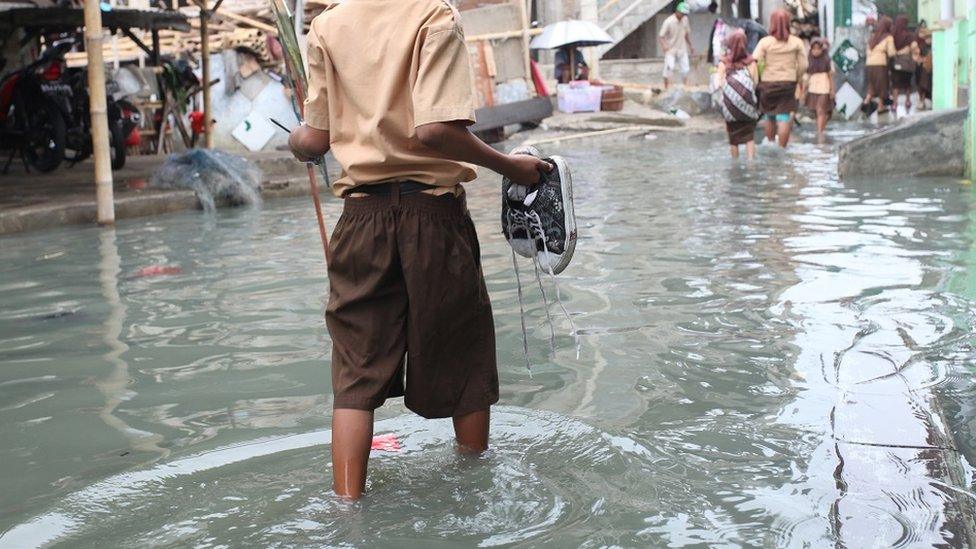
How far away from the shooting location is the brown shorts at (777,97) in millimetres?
14625

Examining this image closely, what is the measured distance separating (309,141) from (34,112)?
401 inches

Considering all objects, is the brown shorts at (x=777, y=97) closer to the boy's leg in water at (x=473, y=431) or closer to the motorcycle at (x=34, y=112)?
the motorcycle at (x=34, y=112)

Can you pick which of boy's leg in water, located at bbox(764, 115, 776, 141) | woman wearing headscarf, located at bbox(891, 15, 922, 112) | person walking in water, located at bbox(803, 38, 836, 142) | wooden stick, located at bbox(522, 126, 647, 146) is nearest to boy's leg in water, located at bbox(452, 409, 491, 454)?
boy's leg in water, located at bbox(764, 115, 776, 141)

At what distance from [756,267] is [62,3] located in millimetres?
8397

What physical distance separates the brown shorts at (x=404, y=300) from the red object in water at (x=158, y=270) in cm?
449

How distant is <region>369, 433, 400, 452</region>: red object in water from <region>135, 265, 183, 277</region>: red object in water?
3976 millimetres

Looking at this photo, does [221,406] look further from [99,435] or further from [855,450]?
[855,450]

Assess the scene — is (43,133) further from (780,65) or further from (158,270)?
(780,65)

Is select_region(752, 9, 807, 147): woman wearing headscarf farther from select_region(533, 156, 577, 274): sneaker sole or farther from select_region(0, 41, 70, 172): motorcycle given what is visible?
select_region(533, 156, 577, 274): sneaker sole

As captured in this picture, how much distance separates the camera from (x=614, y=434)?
3809mm

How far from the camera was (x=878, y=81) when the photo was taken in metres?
21.1

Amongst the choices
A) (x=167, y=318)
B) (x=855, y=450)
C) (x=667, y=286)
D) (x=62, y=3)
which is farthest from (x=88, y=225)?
(x=855, y=450)

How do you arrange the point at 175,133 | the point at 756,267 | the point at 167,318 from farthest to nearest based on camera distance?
the point at 175,133 → the point at 756,267 → the point at 167,318

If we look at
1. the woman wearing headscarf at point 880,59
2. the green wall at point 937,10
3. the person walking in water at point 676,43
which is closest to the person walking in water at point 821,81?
the green wall at point 937,10
